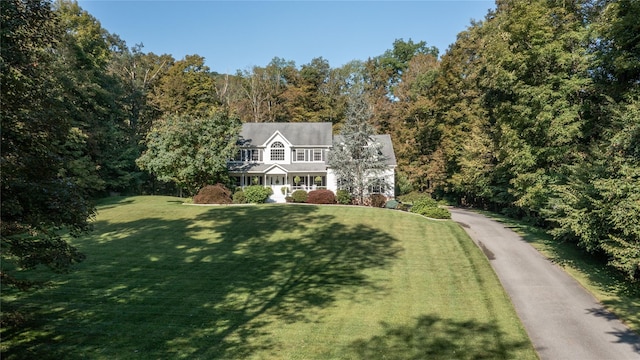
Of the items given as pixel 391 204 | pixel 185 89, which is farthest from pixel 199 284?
pixel 185 89

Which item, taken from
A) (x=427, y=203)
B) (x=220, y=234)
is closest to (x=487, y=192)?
(x=427, y=203)

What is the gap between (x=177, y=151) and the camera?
119 feet

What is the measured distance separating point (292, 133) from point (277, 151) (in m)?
3.01

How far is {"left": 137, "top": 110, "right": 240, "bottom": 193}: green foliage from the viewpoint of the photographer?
36.5 m

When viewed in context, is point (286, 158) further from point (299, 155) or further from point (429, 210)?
point (429, 210)

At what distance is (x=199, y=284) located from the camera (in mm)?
16594

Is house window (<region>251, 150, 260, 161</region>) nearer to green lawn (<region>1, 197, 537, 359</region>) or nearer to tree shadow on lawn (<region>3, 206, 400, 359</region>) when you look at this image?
tree shadow on lawn (<region>3, 206, 400, 359</region>)

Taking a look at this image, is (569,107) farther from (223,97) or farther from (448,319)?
(223,97)

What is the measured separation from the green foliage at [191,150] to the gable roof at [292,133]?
260 inches

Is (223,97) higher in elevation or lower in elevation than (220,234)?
higher

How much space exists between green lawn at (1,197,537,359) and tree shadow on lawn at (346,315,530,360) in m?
0.03

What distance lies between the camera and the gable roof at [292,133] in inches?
1816

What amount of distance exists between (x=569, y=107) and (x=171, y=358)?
2449cm

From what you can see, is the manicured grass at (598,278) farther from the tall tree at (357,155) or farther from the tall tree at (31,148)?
the tall tree at (31,148)
